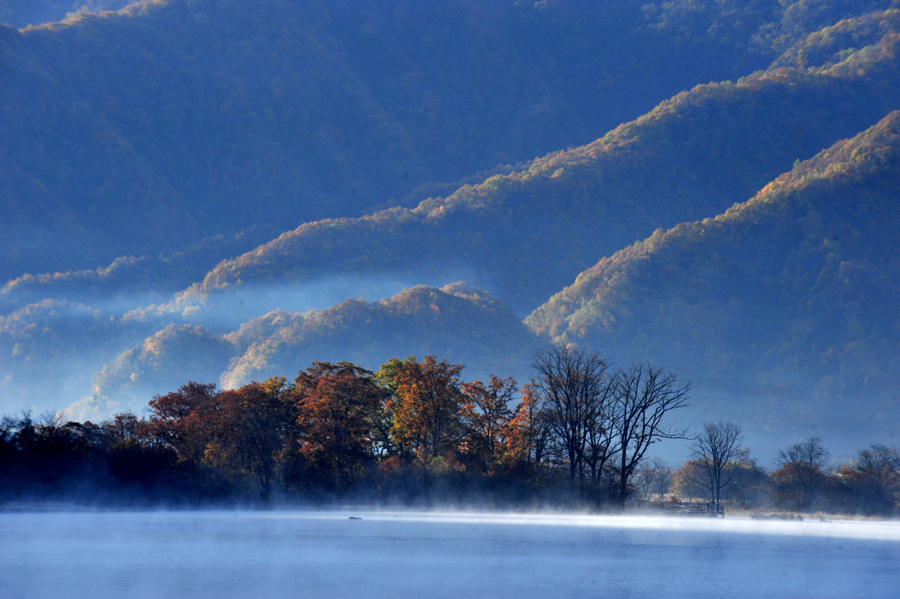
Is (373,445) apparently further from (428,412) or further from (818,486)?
Answer: (818,486)

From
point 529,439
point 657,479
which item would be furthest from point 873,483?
point 657,479

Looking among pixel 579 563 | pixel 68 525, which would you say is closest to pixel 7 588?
pixel 579 563

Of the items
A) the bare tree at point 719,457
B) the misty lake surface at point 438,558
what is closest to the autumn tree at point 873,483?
the bare tree at point 719,457

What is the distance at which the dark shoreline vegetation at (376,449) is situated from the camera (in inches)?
2143

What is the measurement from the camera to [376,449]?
64500 millimetres

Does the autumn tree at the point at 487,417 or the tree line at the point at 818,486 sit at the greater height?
the autumn tree at the point at 487,417

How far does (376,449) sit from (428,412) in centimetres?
717

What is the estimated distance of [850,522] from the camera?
170 feet

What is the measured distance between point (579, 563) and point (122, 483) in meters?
39.3

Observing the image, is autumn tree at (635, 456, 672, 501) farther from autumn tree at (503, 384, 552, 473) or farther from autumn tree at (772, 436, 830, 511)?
autumn tree at (503, 384, 552, 473)

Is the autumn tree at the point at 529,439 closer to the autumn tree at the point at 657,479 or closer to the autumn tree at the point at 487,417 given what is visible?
the autumn tree at the point at 487,417

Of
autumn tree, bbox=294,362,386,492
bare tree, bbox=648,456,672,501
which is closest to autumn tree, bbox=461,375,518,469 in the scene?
autumn tree, bbox=294,362,386,492

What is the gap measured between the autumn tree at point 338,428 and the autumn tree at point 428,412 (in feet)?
8.24

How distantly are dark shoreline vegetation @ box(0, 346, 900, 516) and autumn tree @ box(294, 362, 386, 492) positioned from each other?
0.09m
